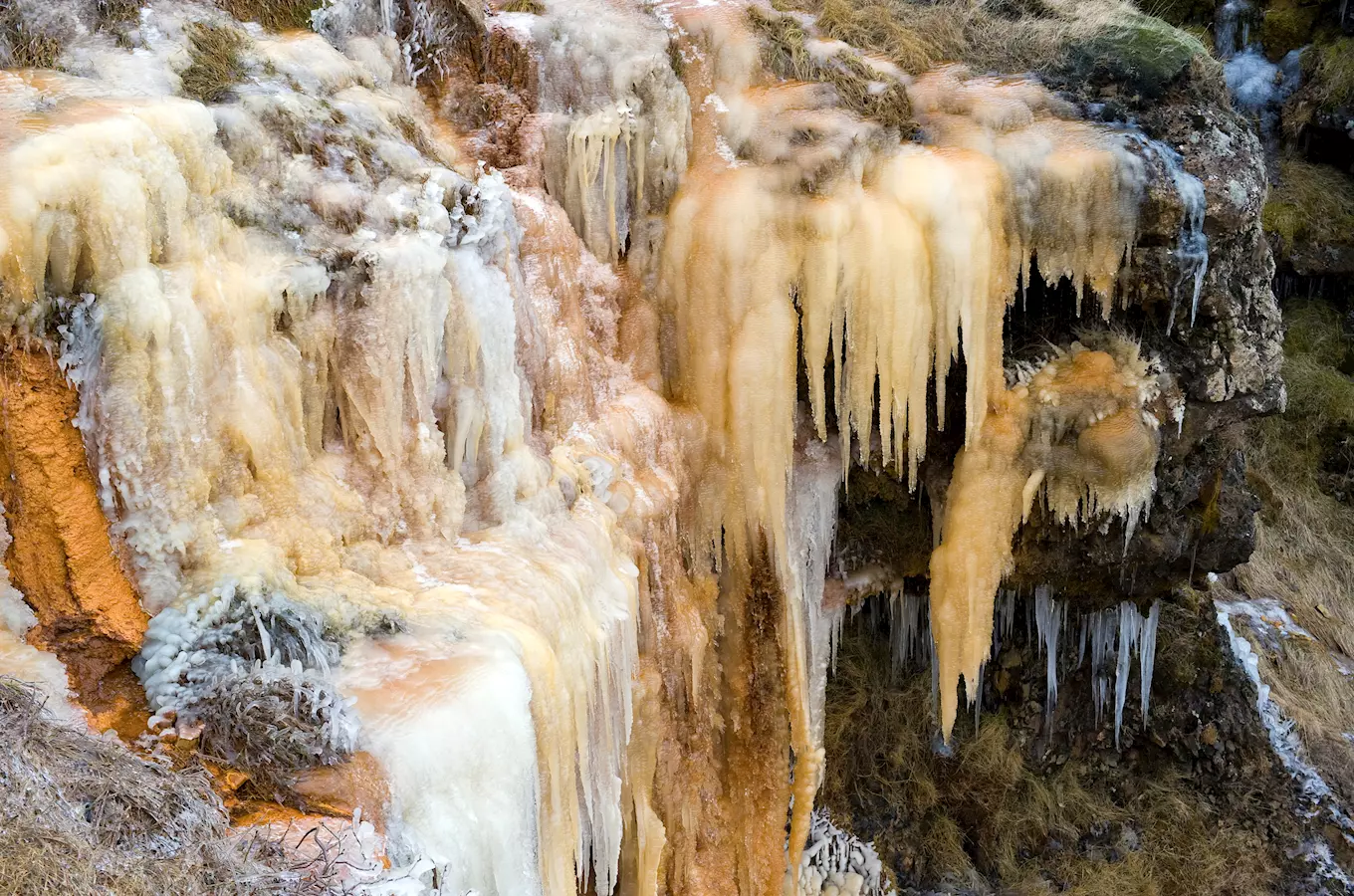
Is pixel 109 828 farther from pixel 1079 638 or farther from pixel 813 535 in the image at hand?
pixel 1079 638

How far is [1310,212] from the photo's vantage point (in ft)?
39.5

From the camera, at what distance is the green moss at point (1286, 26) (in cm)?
1245

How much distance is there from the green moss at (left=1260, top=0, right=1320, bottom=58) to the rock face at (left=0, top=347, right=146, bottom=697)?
13442mm

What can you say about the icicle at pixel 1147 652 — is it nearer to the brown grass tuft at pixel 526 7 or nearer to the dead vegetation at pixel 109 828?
the brown grass tuft at pixel 526 7

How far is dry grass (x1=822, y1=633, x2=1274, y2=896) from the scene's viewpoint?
9234 millimetres

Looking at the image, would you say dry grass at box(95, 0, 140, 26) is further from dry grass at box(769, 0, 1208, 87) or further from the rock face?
dry grass at box(769, 0, 1208, 87)

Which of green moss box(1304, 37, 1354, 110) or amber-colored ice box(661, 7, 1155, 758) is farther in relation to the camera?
green moss box(1304, 37, 1354, 110)

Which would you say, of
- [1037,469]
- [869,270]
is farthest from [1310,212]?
[869,270]

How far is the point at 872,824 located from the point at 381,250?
22.6 ft

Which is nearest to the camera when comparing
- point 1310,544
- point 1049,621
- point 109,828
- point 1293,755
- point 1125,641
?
point 109,828

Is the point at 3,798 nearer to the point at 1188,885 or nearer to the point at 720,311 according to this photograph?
the point at 720,311

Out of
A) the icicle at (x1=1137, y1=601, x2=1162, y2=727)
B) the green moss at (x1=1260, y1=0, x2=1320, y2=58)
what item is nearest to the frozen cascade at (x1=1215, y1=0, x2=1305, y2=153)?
the green moss at (x1=1260, y1=0, x2=1320, y2=58)

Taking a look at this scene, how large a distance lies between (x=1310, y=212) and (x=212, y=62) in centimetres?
1158

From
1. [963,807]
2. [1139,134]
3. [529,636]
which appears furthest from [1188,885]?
[529,636]
